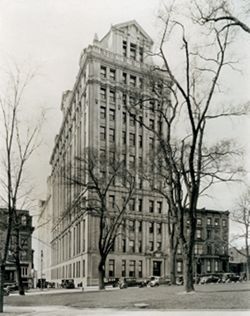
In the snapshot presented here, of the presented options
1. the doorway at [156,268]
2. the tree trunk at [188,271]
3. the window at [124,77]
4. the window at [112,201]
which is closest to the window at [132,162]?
the window at [112,201]

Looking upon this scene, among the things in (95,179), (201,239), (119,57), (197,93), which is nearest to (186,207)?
(95,179)

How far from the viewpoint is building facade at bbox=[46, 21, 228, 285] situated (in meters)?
4.29

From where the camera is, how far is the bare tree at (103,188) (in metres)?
5.28

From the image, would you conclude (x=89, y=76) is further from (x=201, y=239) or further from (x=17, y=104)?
(x=201, y=239)

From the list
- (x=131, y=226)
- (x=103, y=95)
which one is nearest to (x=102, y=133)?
(x=103, y=95)

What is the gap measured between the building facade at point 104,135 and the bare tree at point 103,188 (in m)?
0.07

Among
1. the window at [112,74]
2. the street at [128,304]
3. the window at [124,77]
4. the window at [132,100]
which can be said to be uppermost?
the window at [112,74]

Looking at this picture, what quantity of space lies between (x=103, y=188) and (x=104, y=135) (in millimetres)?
865

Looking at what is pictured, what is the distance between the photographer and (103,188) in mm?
6074

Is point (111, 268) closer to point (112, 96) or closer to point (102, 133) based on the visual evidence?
point (102, 133)

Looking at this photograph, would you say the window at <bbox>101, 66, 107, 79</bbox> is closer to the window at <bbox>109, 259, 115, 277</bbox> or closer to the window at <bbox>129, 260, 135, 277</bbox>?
the window at <bbox>129, 260, 135, 277</bbox>

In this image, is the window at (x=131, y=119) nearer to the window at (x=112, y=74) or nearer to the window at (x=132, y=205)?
the window at (x=112, y=74)

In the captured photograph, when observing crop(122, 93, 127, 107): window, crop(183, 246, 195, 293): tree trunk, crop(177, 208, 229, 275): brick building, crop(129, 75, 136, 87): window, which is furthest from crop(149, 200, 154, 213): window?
crop(129, 75, 136, 87): window

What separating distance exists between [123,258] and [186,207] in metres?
1.60
